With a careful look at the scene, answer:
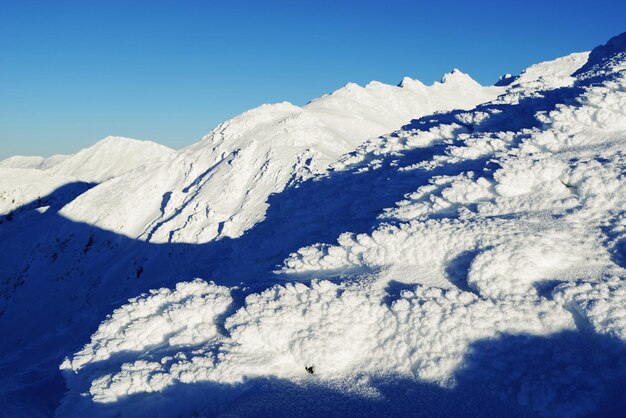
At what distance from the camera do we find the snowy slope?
29.5 m

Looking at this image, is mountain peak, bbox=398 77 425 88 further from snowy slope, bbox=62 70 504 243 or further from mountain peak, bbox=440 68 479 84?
snowy slope, bbox=62 70 504 243

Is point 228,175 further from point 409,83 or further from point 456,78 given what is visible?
point 456,78

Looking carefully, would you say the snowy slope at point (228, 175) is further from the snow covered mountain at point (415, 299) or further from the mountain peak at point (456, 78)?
the mountain peak at point (456, 78)

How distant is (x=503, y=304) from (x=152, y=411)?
733 centimetres

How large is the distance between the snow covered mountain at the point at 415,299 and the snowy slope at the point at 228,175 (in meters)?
8.48

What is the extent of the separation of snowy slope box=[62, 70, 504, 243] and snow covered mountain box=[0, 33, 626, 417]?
848 centimetres

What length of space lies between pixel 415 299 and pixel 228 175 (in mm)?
25334

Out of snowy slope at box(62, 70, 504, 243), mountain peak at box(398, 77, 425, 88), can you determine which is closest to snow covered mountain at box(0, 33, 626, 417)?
snowy slope at box(62, 70, 504, 243)

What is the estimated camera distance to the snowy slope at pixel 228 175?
1161 inches

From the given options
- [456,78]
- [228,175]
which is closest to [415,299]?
[228,175]

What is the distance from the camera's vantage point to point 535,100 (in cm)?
1881

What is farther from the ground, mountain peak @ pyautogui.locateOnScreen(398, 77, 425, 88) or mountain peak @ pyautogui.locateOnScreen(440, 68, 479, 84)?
mountain peak @ pyautogui.locateOnScreen(440, 68, 479, 84)

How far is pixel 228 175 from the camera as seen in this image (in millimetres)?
33281

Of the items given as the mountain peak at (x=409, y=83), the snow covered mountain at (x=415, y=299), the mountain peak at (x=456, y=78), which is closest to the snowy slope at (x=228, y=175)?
the snow covered mountain at (x=415, y=299)
